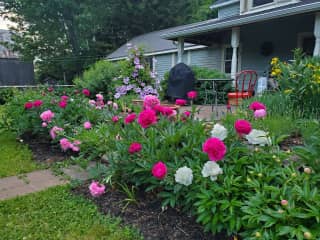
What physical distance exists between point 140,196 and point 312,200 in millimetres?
1345

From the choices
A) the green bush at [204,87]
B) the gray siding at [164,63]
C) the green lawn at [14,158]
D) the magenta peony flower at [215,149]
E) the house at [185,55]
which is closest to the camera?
the magenta peony flower at [215,149]

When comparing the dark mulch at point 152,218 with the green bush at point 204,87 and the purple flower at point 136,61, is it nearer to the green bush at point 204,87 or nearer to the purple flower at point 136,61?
the purple flower at point 136,61

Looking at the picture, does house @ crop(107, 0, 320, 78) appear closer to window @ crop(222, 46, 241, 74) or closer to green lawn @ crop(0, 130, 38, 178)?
window @ crop(222, 46, 241, 74)

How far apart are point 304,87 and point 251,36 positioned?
7008 millimetres

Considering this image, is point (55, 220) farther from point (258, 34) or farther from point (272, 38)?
point (258, 34)

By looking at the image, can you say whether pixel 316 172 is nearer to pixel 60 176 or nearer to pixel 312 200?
pixel 312 200

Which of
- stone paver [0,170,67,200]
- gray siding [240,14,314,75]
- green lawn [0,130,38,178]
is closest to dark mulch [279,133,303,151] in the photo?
stone paver [0,170,67,200]

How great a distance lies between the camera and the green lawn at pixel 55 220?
1817 millimetres

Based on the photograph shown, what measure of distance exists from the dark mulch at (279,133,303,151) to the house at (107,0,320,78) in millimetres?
4182

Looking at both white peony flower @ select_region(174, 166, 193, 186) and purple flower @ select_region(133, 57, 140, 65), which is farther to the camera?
purple flower @ select_region(133, 57, 140, 65)

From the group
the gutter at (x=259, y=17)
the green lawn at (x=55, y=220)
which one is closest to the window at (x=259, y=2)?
the gutter at (x=259, y=17)

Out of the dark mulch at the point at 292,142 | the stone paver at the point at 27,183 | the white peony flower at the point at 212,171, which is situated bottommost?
the stone paver at the point at 27,183

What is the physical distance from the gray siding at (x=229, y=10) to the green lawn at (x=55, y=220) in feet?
34.2

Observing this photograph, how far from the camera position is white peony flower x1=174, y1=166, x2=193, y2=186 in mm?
1654
